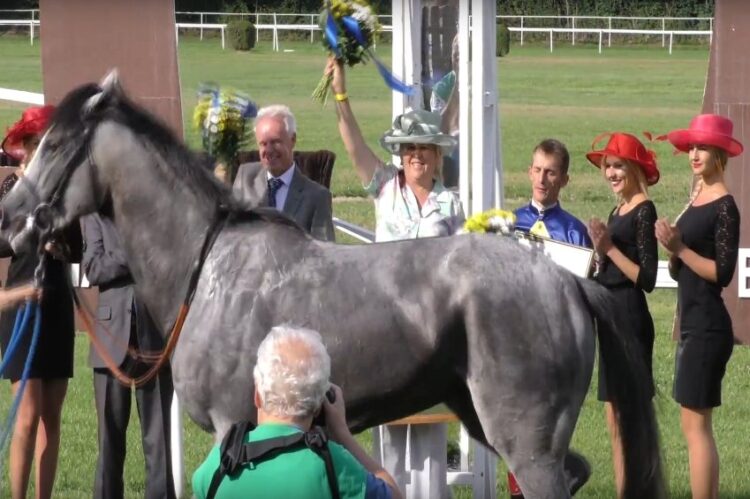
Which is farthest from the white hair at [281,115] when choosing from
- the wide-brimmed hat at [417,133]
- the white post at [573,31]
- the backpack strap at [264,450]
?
the white post at [573,31]

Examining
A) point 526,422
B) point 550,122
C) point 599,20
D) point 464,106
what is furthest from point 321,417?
point 599,20

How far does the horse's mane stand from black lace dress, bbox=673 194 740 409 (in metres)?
2.08

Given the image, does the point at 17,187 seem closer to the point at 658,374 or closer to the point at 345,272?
the point at 345,272

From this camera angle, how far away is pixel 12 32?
140 feet

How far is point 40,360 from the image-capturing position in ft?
21.8

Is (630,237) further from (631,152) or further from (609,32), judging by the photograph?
(609,32)

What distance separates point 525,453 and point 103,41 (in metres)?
5.04

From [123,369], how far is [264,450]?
3.29 m

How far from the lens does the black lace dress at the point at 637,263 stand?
6.65m

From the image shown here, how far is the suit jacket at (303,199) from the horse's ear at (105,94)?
1.09 m

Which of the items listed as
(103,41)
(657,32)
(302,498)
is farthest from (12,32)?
(302,498)

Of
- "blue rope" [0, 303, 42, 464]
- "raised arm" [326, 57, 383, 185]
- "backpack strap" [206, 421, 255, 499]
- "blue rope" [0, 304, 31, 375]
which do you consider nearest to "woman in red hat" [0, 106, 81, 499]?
"blue rope" [0, 303, 42, 464]

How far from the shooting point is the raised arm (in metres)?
6.68

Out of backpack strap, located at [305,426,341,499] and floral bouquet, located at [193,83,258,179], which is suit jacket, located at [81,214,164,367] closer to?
floral bouquet, located at [193,83,258,179]
